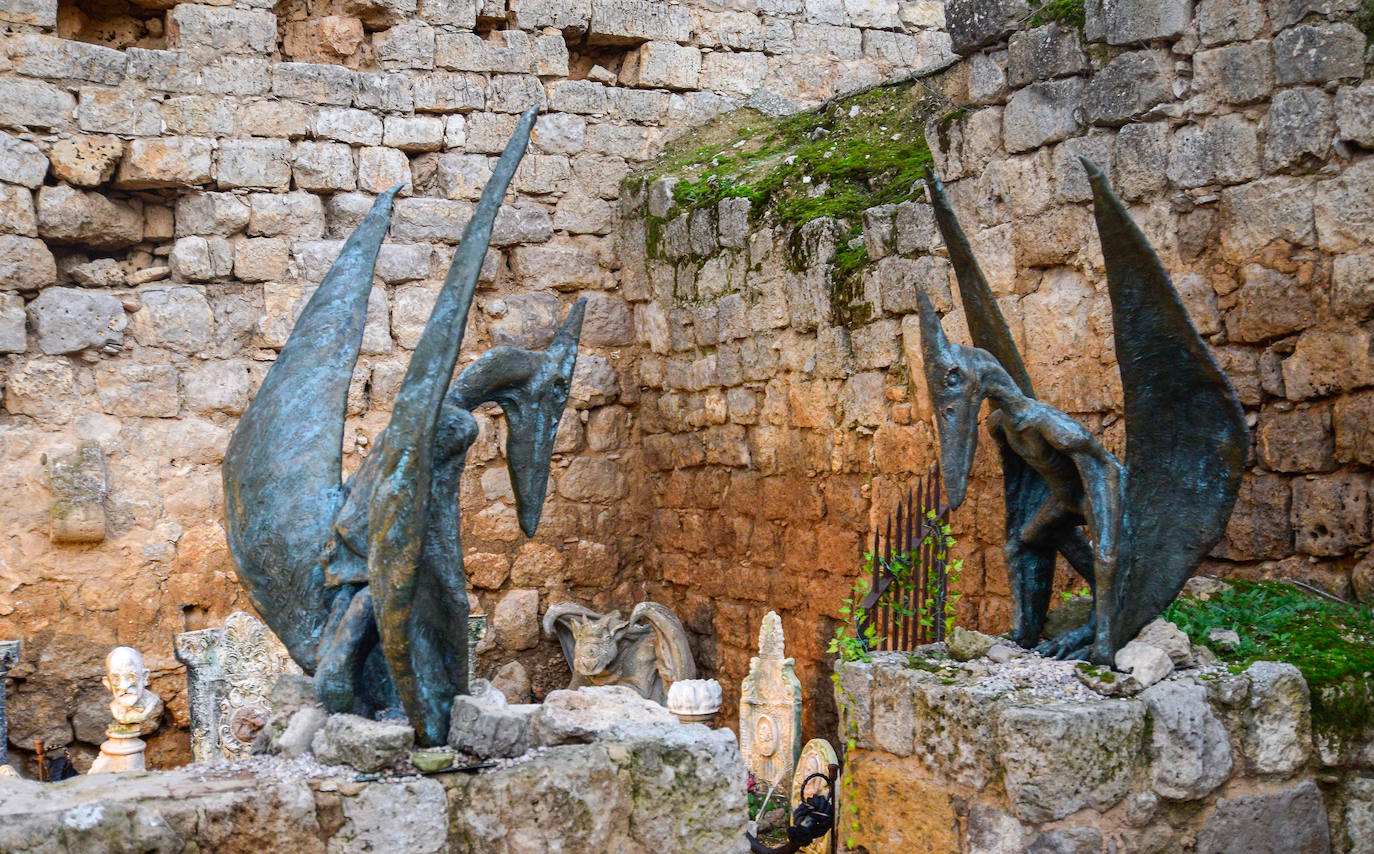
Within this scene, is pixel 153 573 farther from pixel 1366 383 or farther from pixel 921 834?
pixel 1366 383

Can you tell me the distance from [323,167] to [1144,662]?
570cm

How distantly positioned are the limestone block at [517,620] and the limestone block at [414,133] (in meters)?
2.60

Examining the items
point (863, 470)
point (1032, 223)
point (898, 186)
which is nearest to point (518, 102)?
point (898, 186)

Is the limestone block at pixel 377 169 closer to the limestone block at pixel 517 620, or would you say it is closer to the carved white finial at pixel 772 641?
the limestone block at pixel 517 620

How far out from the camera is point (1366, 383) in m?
4.70

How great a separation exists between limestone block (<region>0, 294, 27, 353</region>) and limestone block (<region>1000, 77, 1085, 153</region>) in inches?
191

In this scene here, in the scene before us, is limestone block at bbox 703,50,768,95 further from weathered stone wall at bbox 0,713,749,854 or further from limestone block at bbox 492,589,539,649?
weathered stone wall at bbox 0,713,749,854

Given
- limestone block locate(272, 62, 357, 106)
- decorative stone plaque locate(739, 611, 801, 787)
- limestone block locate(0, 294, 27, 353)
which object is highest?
limestone block locate(272, 62, 357, 106)

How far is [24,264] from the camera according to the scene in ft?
24.0

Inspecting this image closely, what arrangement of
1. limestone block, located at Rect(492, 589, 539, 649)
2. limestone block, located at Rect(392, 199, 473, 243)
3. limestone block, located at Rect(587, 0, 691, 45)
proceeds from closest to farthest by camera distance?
limestone block, located at Rect(392, 199, 473, 243) → limestone block, located at Rect(492, 589, 539, 649) → limestone block, located at Rect(587, 0, 691, 45)

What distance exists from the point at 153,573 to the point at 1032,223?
4.75 meters

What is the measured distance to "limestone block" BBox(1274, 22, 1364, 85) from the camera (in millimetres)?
4738

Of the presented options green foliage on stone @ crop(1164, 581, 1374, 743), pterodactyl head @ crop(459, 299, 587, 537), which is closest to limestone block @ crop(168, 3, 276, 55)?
pterodactyl head @ crop(459, 299, 587, 537)

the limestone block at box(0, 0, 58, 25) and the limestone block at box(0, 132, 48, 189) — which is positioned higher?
the limestone block at box(0, 0, 58, 25)
